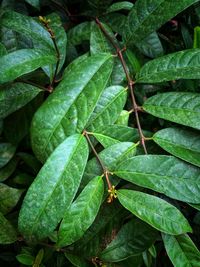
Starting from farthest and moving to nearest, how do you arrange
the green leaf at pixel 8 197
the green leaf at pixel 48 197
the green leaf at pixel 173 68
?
the green leaf at pixel 8 197 → the green leaf at pixel 173 68 → the green leaf at pixel 48 197

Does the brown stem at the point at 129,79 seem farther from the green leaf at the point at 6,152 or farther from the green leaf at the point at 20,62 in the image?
the green leaf at the point at 6,152

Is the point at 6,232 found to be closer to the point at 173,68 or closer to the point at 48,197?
the point at 48,197

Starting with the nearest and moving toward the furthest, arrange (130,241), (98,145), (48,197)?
(48,197), (130,241), (98,145)

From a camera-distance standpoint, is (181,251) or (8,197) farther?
(8,197)

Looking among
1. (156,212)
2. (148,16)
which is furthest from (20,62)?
(156,212)

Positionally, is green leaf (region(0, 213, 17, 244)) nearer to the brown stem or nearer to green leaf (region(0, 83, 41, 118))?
green leaf (region(0, 83, 41, 118))

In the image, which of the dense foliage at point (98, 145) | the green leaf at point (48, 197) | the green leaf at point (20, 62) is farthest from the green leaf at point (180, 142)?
the green leaf at point (20, 62)
